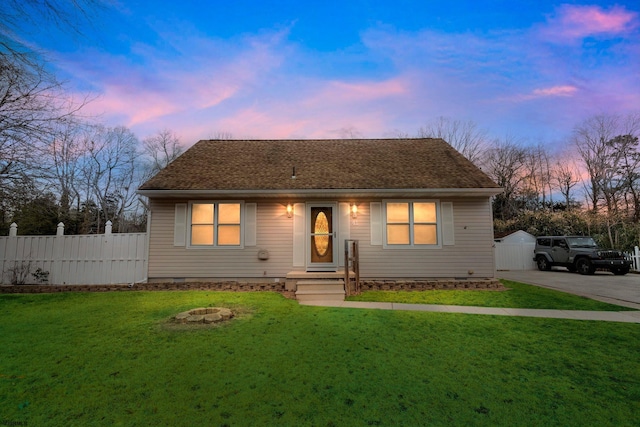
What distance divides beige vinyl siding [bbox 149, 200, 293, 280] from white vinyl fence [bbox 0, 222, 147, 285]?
1.90ft

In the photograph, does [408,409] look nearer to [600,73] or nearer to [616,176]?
[600,73]

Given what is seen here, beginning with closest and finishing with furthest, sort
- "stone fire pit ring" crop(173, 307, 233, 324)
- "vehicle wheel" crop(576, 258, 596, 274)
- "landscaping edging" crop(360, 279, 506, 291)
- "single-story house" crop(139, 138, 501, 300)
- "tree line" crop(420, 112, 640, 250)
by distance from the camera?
1. "stone fire pit ring" crop(173, 307, 233, 324)
2. "landscaping edging" crop(360, 279, 506, 291)
3. "single-story house" crop(139, 138, 501, 300)
4. "vehicle wheel" crop(576, 258, 596, 274)
5. "tree line" crop(420, 112, 640, 250)

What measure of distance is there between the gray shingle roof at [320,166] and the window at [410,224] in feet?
2.42

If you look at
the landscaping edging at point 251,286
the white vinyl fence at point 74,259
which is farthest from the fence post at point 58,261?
the landscaping edging at point 251,286

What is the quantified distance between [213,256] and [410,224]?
623 cm

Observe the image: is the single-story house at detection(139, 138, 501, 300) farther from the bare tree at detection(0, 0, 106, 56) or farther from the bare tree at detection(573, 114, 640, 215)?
the bare tree at detection(573, 114, 640, 215)

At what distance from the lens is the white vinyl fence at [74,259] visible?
970 centimetres

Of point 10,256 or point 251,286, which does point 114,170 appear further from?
point 251,286

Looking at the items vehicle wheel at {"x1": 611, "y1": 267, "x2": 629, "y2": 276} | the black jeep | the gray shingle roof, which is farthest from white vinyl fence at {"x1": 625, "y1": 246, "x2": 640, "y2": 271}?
the gray shingle roof

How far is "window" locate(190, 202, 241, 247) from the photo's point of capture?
9656 mm

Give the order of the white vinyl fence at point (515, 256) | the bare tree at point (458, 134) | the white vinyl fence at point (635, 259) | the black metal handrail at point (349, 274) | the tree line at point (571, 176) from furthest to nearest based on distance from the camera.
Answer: the bare tree at point (458, 134), the tree line at point (571, 176), the white vinyl fence at point (515, 256), the white vinyl fence at point (635, 259), the black metal handrail at point (349, 274)

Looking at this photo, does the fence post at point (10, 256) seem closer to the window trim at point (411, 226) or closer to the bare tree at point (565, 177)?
the window trim at point (411, 226)

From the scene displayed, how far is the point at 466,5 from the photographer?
1004cm

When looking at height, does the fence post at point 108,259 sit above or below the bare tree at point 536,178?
below
